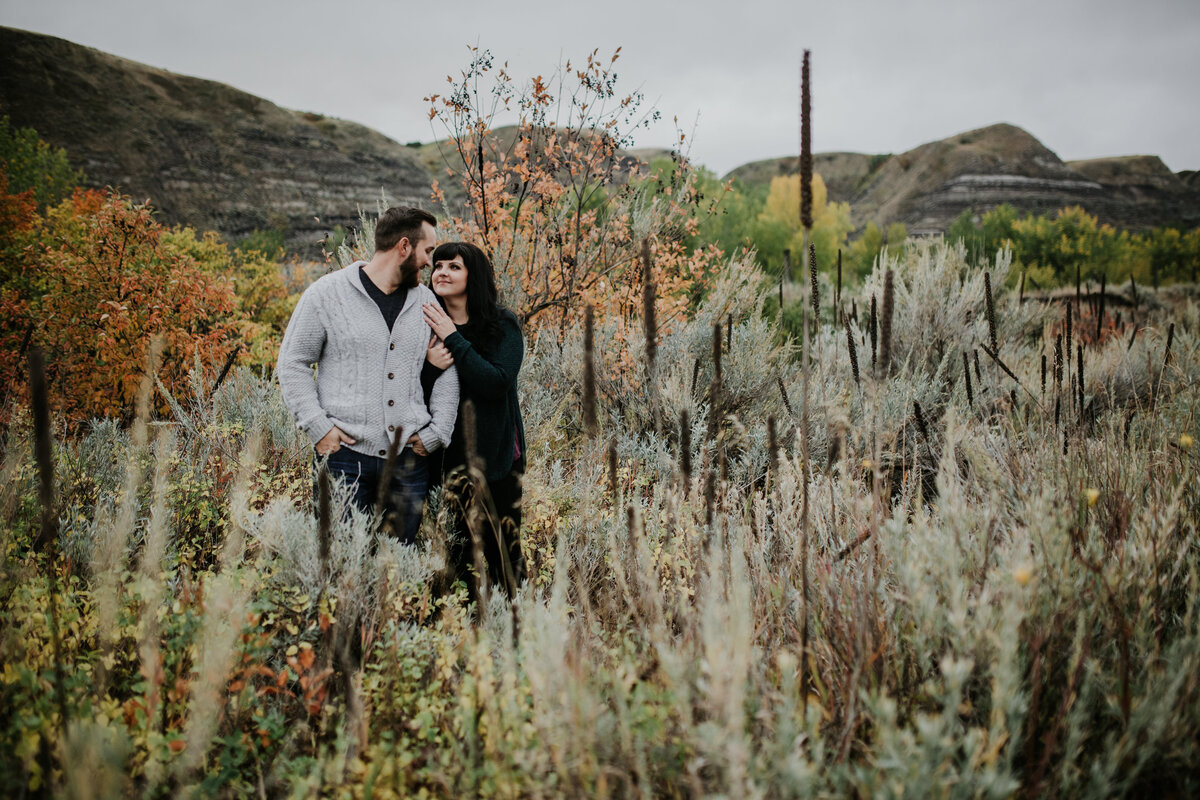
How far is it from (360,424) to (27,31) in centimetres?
7984

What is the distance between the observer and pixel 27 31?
51156mm

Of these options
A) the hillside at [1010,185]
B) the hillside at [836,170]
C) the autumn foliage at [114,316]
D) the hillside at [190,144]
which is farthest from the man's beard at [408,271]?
the hillside at [836,170]

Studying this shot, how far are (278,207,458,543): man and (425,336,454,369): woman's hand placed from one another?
4 cm

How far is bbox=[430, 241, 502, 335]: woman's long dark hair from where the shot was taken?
2781 millimetres

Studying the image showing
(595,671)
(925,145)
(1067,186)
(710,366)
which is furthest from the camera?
(925,145)

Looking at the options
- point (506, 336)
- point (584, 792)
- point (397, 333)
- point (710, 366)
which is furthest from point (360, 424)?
point (710, 366)

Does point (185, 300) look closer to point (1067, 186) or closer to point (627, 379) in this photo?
point (627, 379)

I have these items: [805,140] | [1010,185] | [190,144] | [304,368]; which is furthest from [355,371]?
[1010,185]

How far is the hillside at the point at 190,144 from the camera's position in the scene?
44.3m

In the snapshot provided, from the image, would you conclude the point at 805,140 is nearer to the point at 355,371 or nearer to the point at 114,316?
the point at 355,371

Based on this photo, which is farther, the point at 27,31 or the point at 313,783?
the point at 27,31

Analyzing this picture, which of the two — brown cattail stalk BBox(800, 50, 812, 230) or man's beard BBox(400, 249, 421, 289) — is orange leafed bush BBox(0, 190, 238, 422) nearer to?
man's beard BBox(400, 249, 421, 289)

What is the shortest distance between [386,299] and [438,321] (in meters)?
0.28

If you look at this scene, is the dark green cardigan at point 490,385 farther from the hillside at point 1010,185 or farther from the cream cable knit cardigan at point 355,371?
the hillside at point 1010,185
